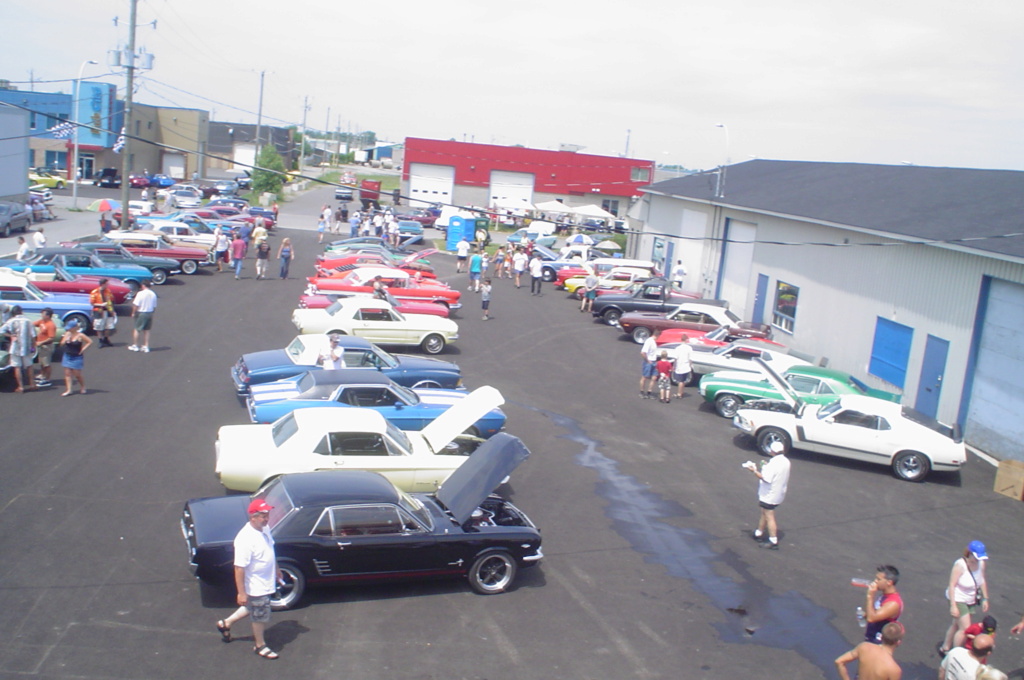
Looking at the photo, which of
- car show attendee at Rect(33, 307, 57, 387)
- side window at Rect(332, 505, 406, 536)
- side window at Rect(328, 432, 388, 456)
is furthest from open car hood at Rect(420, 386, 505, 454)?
car show attendee at Rect(33, 307, 57, 387)

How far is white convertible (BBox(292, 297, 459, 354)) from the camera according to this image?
1961 cm

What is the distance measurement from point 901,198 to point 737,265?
26.1 feet

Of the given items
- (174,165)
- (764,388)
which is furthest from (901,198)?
(174,165)

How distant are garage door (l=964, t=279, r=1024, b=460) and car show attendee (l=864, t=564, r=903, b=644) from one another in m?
9.93

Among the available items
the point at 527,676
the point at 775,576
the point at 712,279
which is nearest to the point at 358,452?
the point at 527,676

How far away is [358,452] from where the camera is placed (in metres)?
10.7

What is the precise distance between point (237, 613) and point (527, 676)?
103 inches

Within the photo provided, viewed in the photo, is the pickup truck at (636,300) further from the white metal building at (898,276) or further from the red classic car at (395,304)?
the red classic car at (395,304)

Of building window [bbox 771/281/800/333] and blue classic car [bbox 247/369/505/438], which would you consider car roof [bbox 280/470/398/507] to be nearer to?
blue classic car [bbox 247/369/505/438]

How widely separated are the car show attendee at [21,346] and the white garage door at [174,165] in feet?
237

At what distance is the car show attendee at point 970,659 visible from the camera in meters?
6.61

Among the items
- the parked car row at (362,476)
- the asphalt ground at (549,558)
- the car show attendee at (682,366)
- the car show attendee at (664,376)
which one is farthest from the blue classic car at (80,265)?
the car show attendee at (682,366)

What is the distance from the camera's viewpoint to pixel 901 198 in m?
23.3

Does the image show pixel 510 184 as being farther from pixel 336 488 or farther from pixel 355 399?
pixel 336 488
